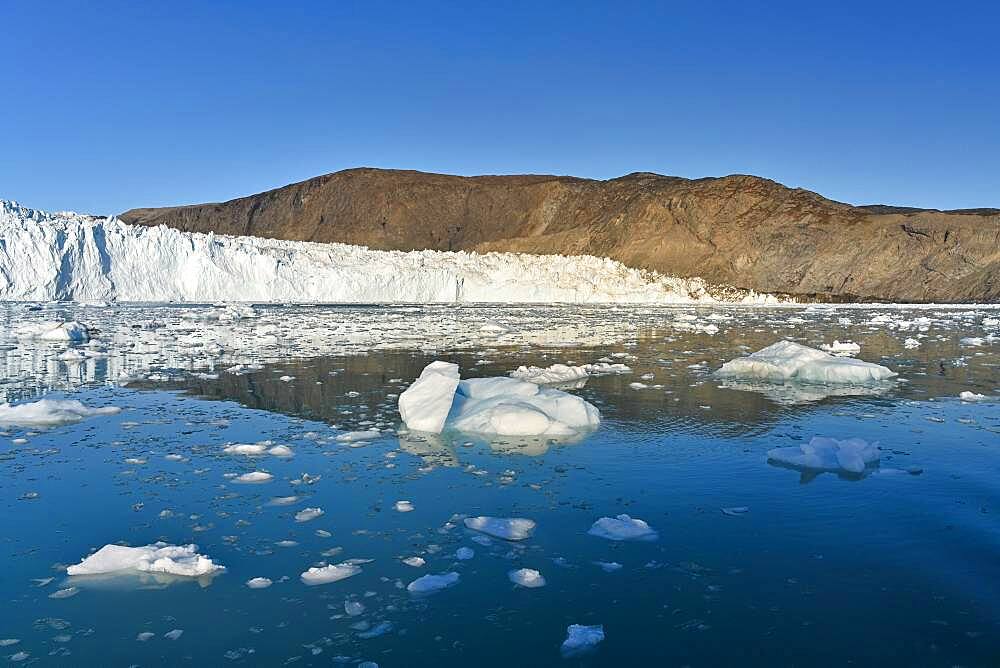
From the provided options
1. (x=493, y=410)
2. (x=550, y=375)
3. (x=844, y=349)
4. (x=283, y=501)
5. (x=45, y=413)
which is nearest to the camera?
(x=283, y=501)


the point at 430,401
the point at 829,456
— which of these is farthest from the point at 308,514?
the point at 829,456

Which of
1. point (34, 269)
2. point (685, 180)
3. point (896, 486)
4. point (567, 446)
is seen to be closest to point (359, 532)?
point (567, 446)

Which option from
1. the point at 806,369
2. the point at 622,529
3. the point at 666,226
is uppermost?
the point at 666,226

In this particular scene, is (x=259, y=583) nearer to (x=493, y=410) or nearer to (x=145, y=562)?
(x=145, y=562)

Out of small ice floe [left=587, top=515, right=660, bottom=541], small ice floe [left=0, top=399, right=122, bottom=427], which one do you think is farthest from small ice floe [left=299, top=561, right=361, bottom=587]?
small ice floe [left=0, top=399, right=122, bottom=427]

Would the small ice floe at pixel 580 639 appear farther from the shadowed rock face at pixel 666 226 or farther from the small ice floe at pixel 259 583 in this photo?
the shadowed rock face at pixel 666 226

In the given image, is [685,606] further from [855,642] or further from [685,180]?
[685,180]

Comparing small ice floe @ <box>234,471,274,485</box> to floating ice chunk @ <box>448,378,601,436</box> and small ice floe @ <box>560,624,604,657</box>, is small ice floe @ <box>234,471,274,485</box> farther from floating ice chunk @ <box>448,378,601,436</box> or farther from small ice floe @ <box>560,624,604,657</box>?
small ice floe @ <box>560,624,604,657</box>
